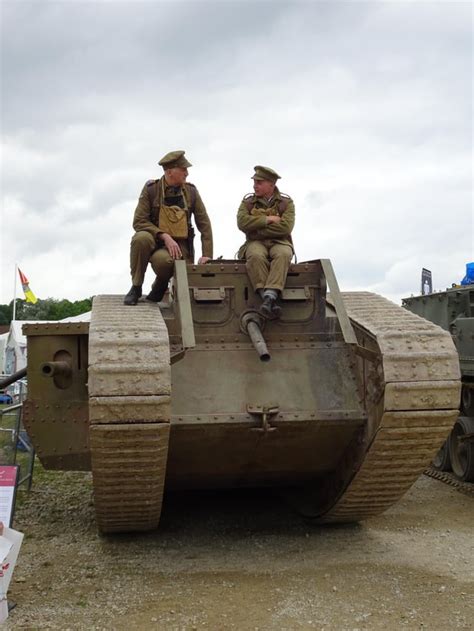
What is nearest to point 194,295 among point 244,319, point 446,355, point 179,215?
point 244,319

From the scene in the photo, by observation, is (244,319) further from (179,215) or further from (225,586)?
(225,586)

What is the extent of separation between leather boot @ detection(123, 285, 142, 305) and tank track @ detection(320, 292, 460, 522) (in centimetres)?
175

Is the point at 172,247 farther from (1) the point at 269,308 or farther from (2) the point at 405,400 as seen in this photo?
(2) the point at 405,400

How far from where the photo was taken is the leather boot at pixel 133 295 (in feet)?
20.4

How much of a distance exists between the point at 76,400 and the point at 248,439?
1.36 m

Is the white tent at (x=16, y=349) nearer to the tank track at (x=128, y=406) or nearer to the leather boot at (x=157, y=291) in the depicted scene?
the leather boot at (x=157, y=291)

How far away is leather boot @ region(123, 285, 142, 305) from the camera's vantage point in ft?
20.4

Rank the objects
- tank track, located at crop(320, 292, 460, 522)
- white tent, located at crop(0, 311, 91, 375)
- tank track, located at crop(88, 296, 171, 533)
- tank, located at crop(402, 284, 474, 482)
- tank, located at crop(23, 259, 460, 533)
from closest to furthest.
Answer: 1. tank track, located at crop(88, 296, 171, 533)
2. tank, located at crop(23, 259, 460, 533)
3. tank track, located at crop(320, 292, 460, 522)
4. tank, located at crop(402, 284, 474, 482)
5. white tent, located at crop(0, 311, 91, 375)

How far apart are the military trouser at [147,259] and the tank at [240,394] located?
0.59 ft

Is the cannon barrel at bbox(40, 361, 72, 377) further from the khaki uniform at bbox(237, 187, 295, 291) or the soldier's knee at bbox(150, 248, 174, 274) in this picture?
the khaki uniform at bbox(237, 187, 295, 291)

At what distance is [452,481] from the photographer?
396 inches

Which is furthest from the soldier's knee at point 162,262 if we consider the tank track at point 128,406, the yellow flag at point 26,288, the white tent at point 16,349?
the yellow flag at point 26,288

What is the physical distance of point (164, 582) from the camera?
5484mm

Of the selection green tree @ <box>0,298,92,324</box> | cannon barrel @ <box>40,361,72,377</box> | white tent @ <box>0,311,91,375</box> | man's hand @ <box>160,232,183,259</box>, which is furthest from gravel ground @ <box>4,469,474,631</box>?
green tree @ <box>0,298,92,324</box>
